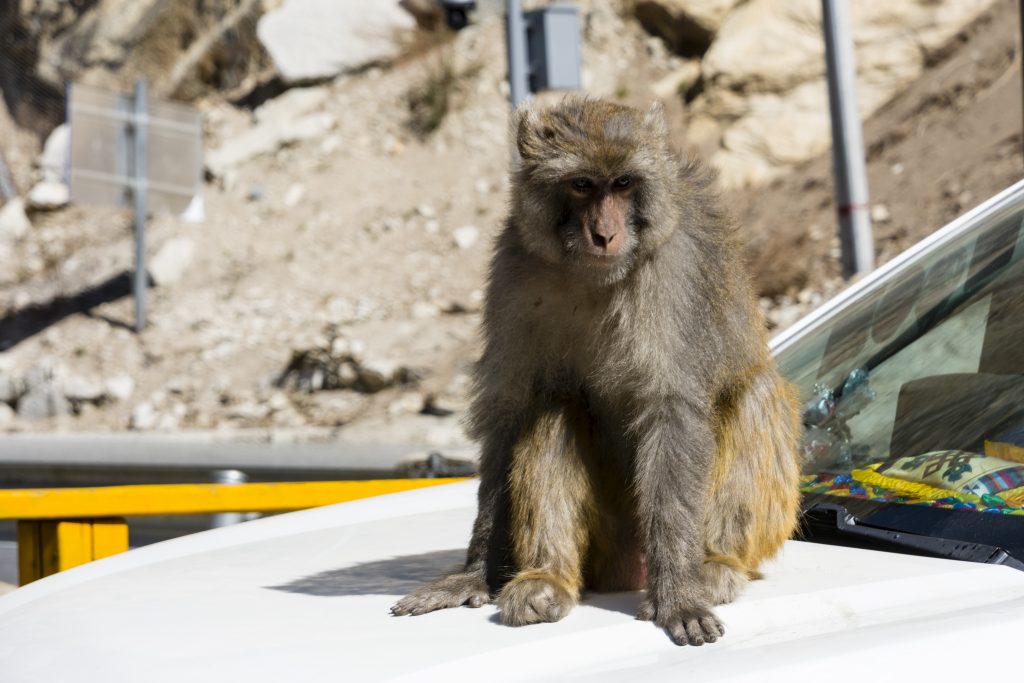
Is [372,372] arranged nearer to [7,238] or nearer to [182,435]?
[182,435]

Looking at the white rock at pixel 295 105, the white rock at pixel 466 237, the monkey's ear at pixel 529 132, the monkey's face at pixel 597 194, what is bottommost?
the monkey's face at pixel 597 194

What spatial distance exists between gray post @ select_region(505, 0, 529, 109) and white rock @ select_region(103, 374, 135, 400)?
25.6ft

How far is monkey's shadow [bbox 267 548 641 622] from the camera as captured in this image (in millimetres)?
2393

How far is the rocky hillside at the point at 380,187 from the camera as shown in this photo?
14.5 m

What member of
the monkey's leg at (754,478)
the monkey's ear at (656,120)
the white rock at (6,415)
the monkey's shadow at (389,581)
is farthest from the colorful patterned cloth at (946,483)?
the white rock at (6,415)

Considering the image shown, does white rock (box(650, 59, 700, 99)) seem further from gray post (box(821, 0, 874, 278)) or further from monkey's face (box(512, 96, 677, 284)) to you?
monkey's face (box(512, 96, 677, 284))

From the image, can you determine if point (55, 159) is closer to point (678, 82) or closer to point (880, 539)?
point (678, 82)

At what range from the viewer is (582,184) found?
8.90ft

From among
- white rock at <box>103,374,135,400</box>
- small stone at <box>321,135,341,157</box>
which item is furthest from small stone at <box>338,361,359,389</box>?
small stone at <box>321,135,341,157</box>

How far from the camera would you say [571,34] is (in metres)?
10.9

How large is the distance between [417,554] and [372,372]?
11.4 meters

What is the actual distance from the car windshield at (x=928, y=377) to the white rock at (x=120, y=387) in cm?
1418

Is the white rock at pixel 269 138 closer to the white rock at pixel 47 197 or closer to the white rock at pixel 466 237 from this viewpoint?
the white rock at pixel 47 197

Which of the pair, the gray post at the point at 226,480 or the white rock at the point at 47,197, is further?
the white rock at the point at 47,197
